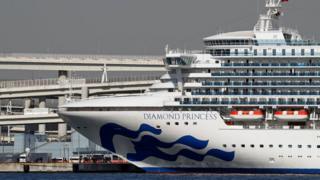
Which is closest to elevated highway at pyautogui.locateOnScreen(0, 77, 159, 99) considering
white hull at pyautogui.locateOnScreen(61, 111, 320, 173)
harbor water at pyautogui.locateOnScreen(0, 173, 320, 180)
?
harbor water at pyautogui.locateOnScreen(0, 173, 320, 180)

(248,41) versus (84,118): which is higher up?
(248,41)

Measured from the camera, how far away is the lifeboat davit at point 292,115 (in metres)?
65.9

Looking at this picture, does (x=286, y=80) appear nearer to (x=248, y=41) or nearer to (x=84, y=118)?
(x=248, y=41)

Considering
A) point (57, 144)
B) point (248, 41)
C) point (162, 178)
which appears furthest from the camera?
point (57, 144)

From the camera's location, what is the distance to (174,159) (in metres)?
66.6

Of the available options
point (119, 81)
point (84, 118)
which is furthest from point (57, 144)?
point (84, 118)

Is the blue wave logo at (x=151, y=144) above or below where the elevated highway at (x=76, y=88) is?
below

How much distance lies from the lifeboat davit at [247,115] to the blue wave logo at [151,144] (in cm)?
209

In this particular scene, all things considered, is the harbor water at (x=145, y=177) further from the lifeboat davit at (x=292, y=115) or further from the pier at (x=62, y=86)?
the pier at (x=62, y=86)

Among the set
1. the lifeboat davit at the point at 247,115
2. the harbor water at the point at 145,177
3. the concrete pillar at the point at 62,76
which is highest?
the concrete pillar at the point at 62,76

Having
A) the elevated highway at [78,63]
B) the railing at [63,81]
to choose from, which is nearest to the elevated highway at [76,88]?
the railing at [63,81]

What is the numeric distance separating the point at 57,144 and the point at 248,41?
29595mm

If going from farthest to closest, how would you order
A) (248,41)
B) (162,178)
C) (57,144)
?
(57,144), (248,41), (162,178)

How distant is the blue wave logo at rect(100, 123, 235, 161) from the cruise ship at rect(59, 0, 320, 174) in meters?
0.06
